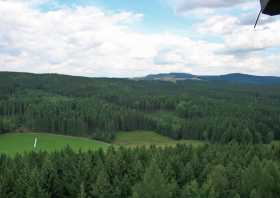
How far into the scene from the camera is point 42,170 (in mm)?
45562

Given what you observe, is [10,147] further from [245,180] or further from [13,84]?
[13,84]

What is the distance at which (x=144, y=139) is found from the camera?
11438 cm

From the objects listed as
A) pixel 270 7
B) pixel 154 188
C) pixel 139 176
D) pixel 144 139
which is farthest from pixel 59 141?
pixel 270 7

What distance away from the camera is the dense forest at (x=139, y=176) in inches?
1524

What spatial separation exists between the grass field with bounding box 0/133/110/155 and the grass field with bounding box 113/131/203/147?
15.2 meters

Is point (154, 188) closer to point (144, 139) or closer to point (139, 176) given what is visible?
point (139, 176)

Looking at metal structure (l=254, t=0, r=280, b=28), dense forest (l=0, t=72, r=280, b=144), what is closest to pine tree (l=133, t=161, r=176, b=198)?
metal structure (l=254, t=0, r=280, b=28)

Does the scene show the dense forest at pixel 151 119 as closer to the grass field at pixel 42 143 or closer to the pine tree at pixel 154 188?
the grass field at pixel 42 143

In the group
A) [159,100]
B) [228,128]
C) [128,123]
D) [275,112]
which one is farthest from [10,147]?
[275,112]

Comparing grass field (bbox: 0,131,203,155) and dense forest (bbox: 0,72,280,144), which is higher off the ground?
dense forest (bbox: 0,72,280,144)

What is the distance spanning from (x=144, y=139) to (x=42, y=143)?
3483cm

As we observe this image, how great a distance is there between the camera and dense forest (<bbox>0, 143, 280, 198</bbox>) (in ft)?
127

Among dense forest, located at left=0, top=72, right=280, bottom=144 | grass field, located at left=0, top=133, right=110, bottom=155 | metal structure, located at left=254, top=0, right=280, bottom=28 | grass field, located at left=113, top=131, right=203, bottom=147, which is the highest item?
metal structure, located at left=254, top=0, right=280, bottom=28

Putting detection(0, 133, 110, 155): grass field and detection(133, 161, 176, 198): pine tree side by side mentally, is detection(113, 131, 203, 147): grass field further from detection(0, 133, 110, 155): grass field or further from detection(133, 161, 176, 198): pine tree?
detection(133, 161, 176, 198): pine tree
